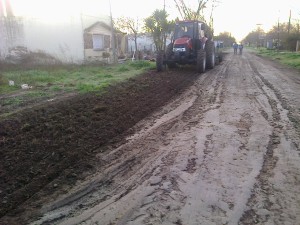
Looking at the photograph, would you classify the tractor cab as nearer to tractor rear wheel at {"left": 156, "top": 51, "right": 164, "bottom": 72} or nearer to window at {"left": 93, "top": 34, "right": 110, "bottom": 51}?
tractor rear wheel at {"left": 156, "top": 51, "right": 164, "bottom": 72}

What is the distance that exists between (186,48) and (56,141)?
11646 millimetres

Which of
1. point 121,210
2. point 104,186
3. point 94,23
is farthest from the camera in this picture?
point 94,23

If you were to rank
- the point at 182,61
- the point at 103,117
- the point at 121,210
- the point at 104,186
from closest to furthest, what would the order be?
1. the point at 121,210
2. the point at 104,186
3. the point at 103,117
4. the point at 182,61

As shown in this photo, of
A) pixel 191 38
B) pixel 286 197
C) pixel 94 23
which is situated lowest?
pixel 286 197

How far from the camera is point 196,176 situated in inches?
177

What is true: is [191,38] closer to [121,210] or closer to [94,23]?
[94,23]

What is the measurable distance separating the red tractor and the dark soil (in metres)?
6.63

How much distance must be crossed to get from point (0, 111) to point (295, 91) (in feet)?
31.4

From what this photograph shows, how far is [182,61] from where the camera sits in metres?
16.7

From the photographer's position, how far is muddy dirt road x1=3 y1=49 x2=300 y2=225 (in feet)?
11.8

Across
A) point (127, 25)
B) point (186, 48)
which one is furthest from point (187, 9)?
point (186, 48)

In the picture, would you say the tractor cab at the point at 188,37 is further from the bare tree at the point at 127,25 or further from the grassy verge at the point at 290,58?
the bare tree at the point at 127,25

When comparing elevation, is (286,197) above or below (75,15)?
below

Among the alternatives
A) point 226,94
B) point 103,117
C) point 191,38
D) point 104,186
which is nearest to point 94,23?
point 191,38
